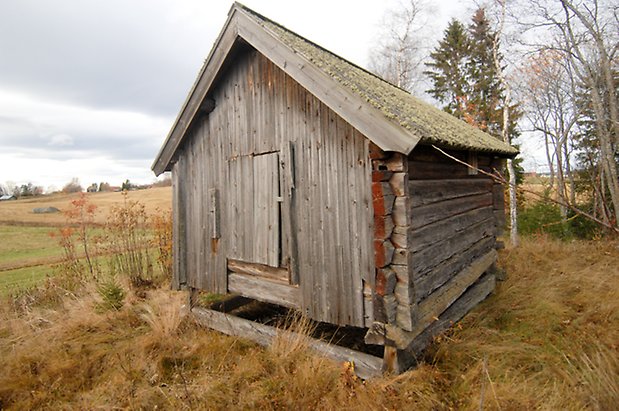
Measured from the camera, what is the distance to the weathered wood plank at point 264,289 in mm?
4777

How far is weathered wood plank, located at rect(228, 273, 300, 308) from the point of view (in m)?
4.78

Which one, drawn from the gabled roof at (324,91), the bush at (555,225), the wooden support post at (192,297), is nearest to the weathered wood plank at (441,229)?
the gabled roof at (324,91)

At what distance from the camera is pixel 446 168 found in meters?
5.19

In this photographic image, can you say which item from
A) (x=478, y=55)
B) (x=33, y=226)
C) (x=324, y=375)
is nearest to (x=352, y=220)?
(x=324, y=375)

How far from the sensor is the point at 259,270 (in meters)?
5.15

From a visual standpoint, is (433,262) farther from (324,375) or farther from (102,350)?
(102,350)

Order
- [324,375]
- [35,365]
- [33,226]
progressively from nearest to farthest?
[324,375], [35,365], [33,226]

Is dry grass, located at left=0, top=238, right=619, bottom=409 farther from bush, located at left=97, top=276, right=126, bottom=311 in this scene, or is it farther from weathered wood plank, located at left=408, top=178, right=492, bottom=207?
weathered wood plank, located at left=408, top=178, right=492, bottom=207

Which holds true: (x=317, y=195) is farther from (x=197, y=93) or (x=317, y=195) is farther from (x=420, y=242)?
(x=197, y=93)

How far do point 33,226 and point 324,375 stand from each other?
89.9 ft

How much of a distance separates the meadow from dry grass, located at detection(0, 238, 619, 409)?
2cm

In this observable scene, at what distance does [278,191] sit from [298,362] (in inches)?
90.5

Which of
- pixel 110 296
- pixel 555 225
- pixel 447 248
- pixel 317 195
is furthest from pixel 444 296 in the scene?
pixel 555 225

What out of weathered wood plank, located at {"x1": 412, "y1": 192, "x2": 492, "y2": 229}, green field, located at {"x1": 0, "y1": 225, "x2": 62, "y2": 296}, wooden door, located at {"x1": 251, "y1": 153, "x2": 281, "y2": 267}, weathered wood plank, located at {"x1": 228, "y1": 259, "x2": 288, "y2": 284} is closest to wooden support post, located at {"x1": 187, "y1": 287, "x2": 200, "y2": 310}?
weathered wood plank, located at {"x1": 228, "y1": 259, "x2": 288, "y2": 284}
